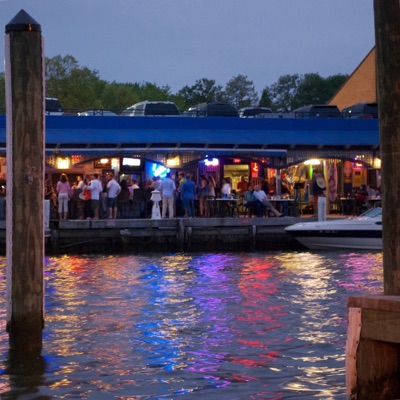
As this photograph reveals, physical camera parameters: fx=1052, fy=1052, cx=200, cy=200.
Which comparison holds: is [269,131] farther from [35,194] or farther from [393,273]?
[393,273]

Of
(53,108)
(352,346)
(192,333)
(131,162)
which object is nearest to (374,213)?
(131,162)

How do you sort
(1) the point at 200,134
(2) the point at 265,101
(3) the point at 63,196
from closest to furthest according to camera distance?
(3) the point at 63,196 < (1) the point at 200,134 < (2) the point at 265,101

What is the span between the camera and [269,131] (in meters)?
40.3

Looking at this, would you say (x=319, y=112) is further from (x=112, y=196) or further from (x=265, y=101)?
(x=265, y=101)

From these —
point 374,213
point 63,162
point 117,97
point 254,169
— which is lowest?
point 374,213

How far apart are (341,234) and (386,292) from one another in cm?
2352

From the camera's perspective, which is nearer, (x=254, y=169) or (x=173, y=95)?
(x=254, y=169)

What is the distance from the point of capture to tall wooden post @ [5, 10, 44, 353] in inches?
455

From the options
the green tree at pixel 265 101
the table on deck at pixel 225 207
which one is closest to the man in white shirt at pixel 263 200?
the table on deck at pixel 225 207

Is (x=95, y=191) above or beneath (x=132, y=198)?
above

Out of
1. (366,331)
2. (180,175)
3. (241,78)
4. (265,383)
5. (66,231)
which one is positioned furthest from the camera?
(241,78)

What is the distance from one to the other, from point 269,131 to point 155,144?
5059 mm

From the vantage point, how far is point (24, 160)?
1155 cm

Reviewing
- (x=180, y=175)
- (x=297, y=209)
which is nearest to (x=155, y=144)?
(x=180, y=175)
